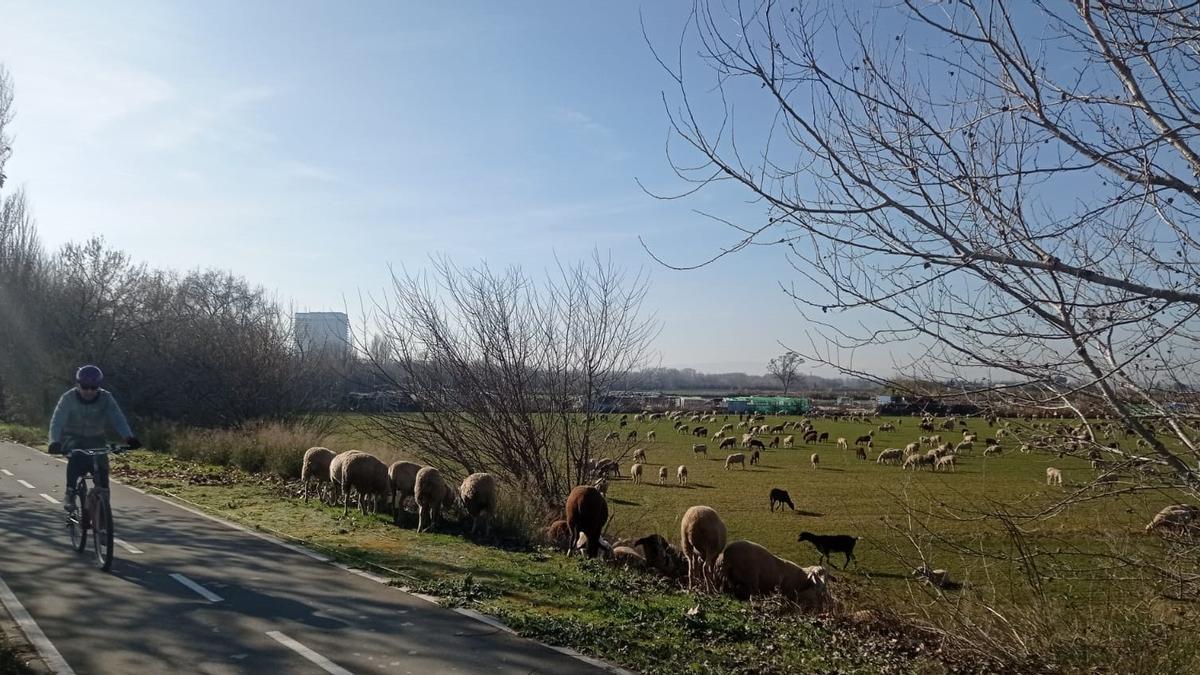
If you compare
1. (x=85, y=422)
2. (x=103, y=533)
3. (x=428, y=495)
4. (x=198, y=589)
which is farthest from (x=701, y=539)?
(x=85, y=422)

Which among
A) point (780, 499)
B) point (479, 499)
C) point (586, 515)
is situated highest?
point (479, 499)

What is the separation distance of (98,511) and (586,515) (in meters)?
6.68

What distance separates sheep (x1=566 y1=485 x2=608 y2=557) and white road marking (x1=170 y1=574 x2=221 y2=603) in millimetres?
5571

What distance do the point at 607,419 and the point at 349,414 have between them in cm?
1425

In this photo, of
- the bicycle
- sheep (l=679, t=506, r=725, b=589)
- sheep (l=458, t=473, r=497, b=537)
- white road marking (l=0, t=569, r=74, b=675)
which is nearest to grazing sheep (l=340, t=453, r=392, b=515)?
sheep (l=458, t=473, r=497, b=537)

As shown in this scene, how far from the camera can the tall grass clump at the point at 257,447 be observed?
21.9m

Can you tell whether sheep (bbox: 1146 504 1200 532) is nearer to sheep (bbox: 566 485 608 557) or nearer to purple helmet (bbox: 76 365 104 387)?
sheep (bbox: 566 485 608 557)

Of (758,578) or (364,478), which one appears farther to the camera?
(364,478)

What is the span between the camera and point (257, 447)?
922 inches

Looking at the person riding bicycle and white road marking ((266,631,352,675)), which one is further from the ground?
the person riding bicycle

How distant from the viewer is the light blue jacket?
32.0 feet

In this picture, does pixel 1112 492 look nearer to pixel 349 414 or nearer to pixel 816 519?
pixel 816 519

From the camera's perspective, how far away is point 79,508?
34.1ft

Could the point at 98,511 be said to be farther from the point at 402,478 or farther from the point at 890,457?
the point at 890,457
